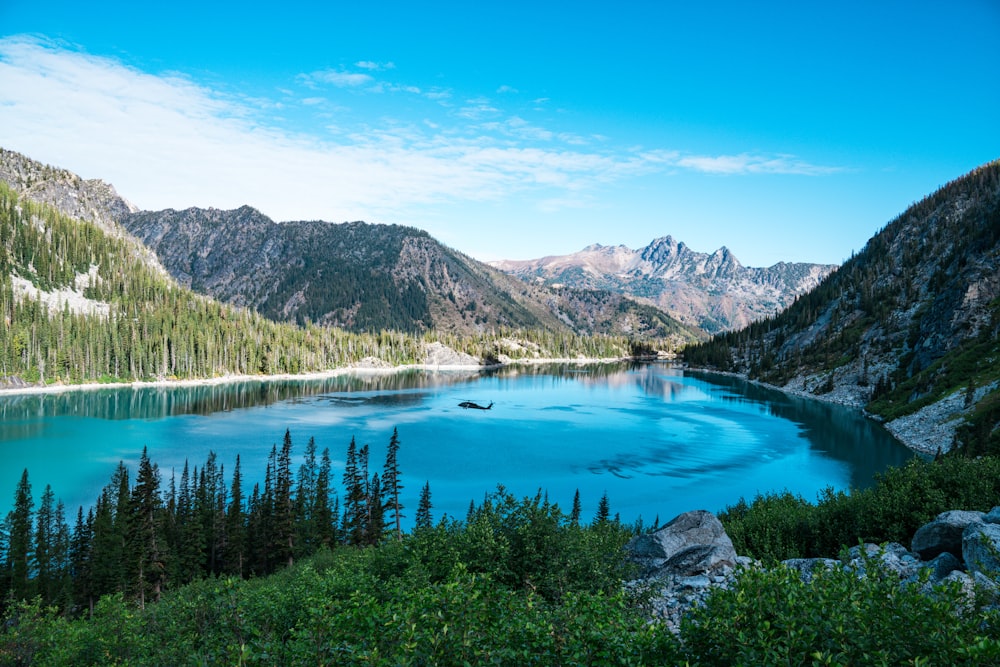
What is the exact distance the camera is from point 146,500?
4659 cm

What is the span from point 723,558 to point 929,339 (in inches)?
5101

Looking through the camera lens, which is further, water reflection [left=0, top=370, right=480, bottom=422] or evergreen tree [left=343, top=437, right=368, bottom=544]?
water reflection [left=0, top=370, right=480, bottom=422]

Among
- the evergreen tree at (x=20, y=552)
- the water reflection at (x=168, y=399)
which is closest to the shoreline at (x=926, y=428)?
the evergreen tree at (x=20, y=552)

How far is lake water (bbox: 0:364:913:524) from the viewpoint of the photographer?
227 ft

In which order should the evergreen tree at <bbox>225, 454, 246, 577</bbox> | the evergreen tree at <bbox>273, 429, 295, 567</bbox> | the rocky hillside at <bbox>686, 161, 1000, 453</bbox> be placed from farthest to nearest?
the rocky hillside at <bbox>686, 161, 1000, 453</bbox>
the evergreen tree at <bbox>273, 429, 295, 567</bbox>
the evergreen tree at <bbox>225, 454, 246, 577</bbox>

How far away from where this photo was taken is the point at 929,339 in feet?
387

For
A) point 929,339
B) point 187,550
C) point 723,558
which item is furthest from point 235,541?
point 929,339

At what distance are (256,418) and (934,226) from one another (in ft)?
736

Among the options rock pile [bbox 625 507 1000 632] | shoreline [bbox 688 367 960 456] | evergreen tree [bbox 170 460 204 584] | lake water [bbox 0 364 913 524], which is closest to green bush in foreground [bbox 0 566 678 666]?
rock pile [bbox 625 507 1000 632]

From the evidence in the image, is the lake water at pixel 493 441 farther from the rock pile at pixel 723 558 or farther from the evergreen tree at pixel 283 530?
the rock pile at pixel 723 558

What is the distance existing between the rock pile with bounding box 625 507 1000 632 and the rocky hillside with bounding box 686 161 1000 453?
53944 millimetres

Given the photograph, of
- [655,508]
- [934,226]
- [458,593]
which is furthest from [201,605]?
[934,226]

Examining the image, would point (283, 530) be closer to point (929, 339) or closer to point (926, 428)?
point (926, 428)

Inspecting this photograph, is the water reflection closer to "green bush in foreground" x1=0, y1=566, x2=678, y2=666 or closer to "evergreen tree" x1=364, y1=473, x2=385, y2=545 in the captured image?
"evergreen tree" x1=364, y1=473, x2=385, y2=545
